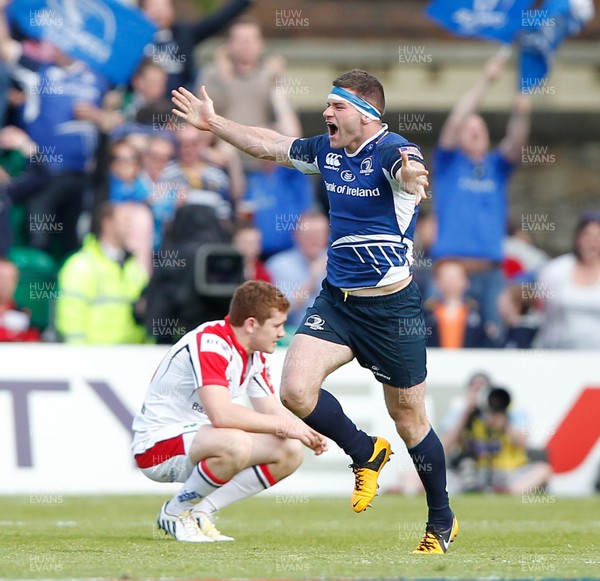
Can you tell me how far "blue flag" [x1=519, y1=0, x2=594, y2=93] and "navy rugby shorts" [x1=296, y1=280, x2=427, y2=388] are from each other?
7493mm

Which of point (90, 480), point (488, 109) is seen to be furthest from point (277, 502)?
point (488, 109)

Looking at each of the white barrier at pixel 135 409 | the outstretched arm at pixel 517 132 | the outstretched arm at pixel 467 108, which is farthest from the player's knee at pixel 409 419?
the outstretched arm at pixel 517 132

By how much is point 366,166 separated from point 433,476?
1.79 meters

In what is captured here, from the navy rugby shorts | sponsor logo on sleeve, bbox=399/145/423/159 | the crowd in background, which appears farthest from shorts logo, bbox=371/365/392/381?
the crowd in background

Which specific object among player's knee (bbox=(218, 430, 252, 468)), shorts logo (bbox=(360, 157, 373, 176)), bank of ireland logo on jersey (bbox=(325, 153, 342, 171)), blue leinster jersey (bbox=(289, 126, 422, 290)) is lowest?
player's knee (bbox=(218, 430, 252, 468))

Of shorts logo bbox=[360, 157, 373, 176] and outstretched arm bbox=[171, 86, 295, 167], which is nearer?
shorts logo bbox=[360, 157, 373, 176]

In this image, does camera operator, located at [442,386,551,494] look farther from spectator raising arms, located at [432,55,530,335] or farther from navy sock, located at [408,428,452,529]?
navy sock, located at [408,428,452,529]

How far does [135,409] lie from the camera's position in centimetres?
1359

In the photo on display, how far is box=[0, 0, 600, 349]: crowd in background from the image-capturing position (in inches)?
564

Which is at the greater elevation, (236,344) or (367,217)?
(367,217)

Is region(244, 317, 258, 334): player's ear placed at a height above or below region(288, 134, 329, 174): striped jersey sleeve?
below

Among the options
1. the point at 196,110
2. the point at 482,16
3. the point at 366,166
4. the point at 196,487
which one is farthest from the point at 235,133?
the point at 482,16

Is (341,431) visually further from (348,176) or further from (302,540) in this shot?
(348,176)

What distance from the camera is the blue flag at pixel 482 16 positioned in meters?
15.6
